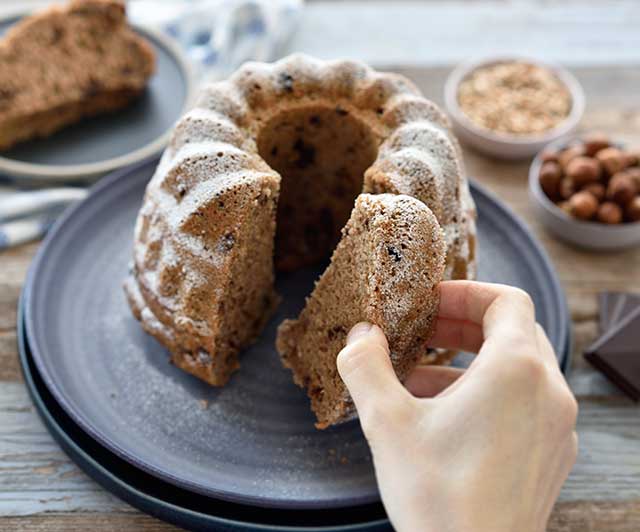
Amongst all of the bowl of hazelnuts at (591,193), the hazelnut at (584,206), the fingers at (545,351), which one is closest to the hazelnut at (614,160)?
the bowl of hazelnuts at (591,193)

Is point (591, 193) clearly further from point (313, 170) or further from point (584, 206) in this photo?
point (313, 170)

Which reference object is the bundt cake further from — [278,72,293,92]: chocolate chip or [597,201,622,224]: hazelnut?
[597,201,622,224]: hazelnut

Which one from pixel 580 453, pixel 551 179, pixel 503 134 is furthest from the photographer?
pixel 503 134

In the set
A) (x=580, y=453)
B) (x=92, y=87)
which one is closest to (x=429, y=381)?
(x=580, y=453)

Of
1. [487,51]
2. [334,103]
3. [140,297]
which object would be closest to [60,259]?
[140,297]

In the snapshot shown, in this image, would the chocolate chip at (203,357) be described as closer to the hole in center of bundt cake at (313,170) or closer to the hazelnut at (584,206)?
the hole in center of bundt cake at (313,170)
